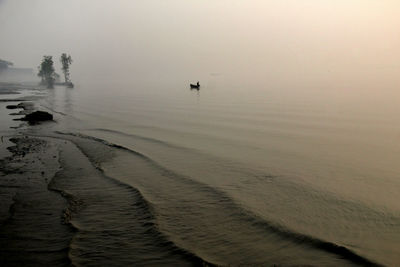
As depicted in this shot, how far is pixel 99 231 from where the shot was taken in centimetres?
1002

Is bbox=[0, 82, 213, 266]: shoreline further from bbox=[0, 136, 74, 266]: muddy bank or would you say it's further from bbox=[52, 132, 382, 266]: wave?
bbox=[52, 132, 382, 266]: wave

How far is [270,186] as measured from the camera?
14695mm

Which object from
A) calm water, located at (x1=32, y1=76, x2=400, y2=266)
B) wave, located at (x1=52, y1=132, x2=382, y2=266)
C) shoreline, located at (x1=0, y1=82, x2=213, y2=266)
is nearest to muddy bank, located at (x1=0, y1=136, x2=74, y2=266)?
shoreline, located at (x1=0, y1=82, x2=213, y2=266)

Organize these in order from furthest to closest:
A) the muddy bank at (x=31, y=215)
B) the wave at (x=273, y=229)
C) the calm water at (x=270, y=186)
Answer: the calm water at (x=270, y=186)
the wave at (x=273, y=229)
the muddy bank at (x=31, y=215)

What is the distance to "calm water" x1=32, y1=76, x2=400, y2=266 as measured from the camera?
9.36 m

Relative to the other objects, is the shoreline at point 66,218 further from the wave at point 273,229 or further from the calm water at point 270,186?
the calm water at point 270,186

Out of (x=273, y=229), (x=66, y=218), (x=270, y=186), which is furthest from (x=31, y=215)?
(x=270, y=186)

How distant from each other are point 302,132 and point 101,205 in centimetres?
2018

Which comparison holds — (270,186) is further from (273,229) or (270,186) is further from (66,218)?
(66,218)

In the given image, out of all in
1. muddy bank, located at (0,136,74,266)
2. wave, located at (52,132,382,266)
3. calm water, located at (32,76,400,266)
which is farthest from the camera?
calm water, located at (32,76,400,266)

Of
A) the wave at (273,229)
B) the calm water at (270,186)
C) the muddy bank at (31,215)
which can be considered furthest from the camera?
the calm water at (270,186)

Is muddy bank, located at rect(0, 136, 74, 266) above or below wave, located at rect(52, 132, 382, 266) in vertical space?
above

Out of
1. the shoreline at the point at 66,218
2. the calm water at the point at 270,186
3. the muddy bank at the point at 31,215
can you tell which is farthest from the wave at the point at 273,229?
the muddy bank at the point at 31,215

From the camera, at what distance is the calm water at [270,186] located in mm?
9359
